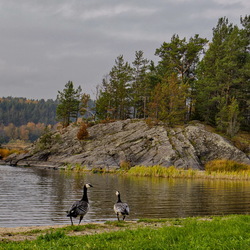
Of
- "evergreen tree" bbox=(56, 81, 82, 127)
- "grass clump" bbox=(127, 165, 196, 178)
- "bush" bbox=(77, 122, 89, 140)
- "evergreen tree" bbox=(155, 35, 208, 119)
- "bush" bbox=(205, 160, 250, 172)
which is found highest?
"evergreen tree" bbox=(155, 35, 208, 119)

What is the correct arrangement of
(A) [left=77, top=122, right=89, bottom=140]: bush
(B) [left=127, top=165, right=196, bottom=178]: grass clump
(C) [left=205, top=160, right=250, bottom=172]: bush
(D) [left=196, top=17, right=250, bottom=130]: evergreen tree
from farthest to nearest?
(A) [left=77, top=122, right=89, bottom=140]: bush
(D) [left=196, top=17, right=250, bottom=130]: evergreen tree
(C) [left=205, top=160, right=250, bottom=172]: bush
(B) [left=127, top=165, right=196, bottom=178]: grass clump

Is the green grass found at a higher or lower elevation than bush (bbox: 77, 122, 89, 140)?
lower

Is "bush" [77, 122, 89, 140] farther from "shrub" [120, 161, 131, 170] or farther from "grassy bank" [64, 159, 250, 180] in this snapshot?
"grassy bank" [64, 159, 250, 180]

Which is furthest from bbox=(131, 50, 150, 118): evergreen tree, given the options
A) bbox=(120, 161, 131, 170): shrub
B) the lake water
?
the lake water

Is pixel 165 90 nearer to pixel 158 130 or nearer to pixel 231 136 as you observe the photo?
pixel 158 130

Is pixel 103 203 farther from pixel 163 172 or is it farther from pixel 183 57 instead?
pixel 183 57

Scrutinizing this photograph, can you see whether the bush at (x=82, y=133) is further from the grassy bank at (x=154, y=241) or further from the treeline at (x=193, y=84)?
the grassy bank at (x=154, y=241)

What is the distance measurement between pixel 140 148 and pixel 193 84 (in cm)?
3226

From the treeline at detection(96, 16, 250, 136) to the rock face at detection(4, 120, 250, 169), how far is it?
639 centimetres

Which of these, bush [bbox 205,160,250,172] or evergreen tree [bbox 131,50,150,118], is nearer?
bush [bbox 205,160,250,172]

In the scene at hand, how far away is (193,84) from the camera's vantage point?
97.5 meters

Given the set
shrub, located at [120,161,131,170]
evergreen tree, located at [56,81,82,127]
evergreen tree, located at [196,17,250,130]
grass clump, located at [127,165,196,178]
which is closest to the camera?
grass clump, located at [127,165,196,178]

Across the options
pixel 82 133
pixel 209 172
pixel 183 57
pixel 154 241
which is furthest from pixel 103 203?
pixel 183 57

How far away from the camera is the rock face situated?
7231 centimetres
